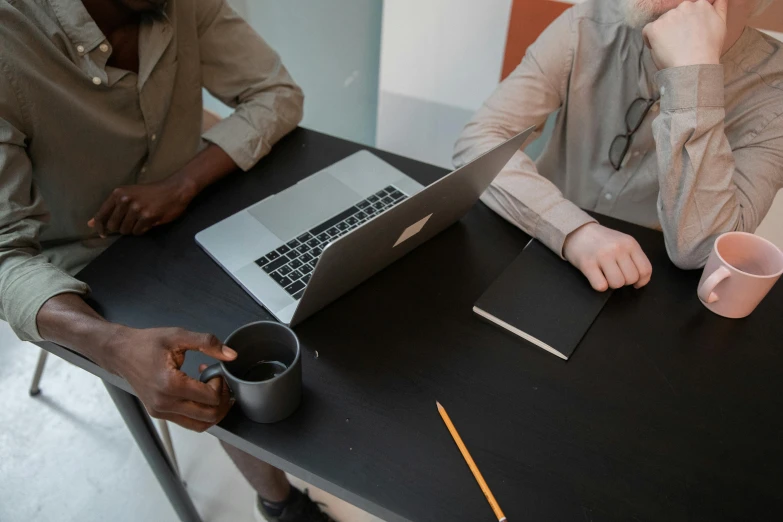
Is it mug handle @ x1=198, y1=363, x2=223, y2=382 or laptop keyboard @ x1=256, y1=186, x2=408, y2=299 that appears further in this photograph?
laptop keyboard @ x1=256, y1=186, x2=408, y2=299

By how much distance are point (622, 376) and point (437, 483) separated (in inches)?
12.1

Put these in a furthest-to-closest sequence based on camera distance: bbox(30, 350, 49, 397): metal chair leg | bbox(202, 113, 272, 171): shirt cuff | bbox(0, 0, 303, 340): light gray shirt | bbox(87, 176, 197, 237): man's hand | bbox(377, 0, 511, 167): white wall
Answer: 1. bbox(377, 0, 511, 167): white wall
2. bbox(30, 350, 49, 397): metal chair leg
3. bbox(202, 113, 272, 171): shirt cuff
4. bbox(87, 176, 197, 237): man's hand
5. bbox(0, 0, 303, 340): light gray shirt

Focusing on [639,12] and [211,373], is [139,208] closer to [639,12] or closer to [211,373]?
[211,373]

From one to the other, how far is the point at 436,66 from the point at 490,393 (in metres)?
1.40

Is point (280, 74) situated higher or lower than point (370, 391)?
higher

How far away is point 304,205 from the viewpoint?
994mm

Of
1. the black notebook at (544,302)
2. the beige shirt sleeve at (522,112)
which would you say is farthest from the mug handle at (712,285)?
the beige shirt sleeve at (522,112)

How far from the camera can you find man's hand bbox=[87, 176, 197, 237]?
924 millimetres

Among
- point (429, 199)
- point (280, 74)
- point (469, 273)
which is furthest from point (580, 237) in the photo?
point (280, 74)

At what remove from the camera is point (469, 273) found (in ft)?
2.93

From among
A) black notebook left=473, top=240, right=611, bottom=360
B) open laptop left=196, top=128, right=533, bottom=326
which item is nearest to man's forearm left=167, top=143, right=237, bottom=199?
open laptop left=196, top=128, right=533, bottom=326

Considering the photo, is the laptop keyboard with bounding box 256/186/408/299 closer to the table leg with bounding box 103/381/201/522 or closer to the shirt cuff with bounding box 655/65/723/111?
the table leg with bounding box 103/381/201/522

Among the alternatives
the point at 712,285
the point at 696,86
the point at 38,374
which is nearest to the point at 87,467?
the point at 38,374

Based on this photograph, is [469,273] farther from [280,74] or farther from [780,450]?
[280,74]
